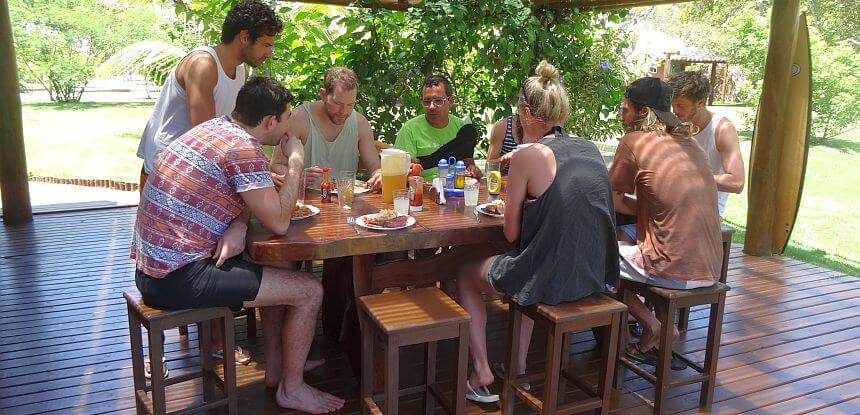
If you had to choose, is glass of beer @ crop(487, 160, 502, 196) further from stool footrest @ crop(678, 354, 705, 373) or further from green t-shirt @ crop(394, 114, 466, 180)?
stool footrest @ crop(678, 354, 705, 373)

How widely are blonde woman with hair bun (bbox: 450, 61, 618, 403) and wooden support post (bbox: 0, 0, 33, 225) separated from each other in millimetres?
4824

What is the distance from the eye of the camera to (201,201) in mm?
2195

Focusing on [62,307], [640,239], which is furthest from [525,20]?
[62,307]

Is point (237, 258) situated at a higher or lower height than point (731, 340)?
higher

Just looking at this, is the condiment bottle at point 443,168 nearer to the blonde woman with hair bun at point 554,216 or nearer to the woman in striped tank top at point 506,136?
the blonde woman with hair bun at point 554,216

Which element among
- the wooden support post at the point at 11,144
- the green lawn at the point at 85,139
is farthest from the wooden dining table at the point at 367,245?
the green lawn at the point at 85,139

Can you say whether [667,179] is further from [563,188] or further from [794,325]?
[794,325]

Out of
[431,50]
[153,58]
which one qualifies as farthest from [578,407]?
[153,58]

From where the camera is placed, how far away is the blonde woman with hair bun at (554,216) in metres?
2.26

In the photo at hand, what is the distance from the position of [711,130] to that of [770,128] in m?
1.64

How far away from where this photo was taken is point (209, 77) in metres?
2.82

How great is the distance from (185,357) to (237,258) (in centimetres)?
101

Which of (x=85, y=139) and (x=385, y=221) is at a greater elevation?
(x=385, y=221)

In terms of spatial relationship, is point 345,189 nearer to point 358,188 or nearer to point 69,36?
point 358,188
